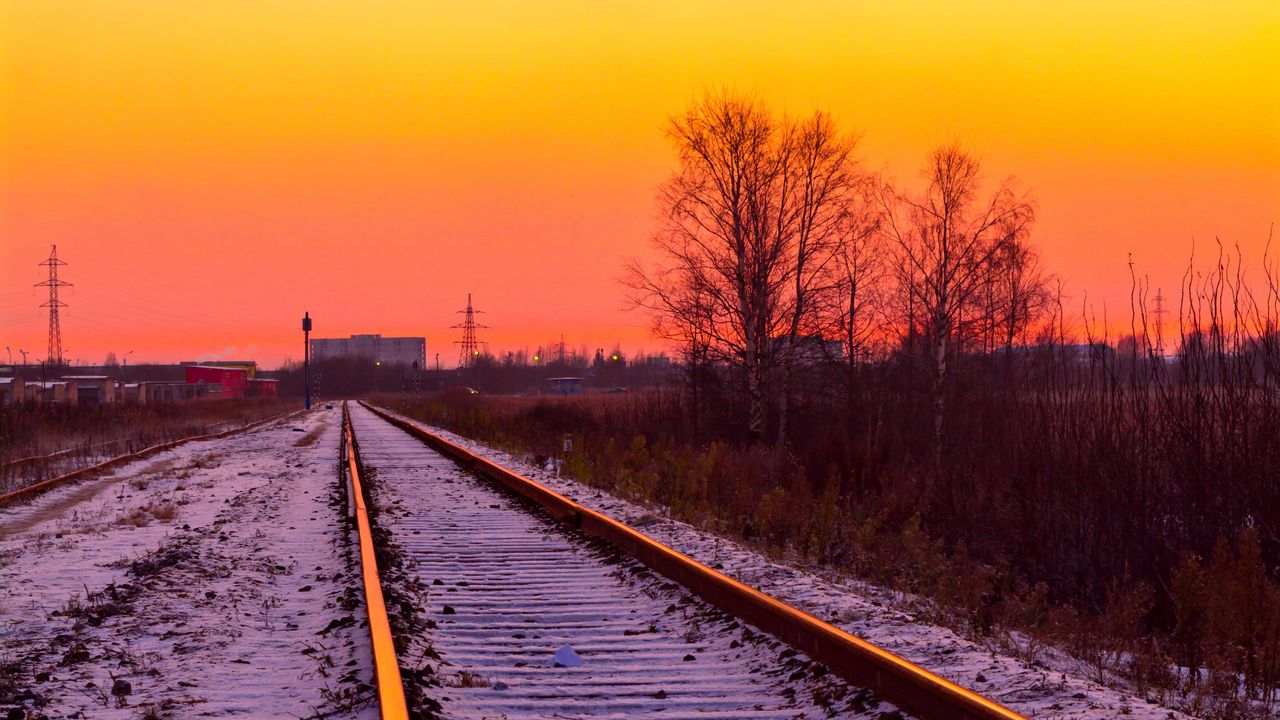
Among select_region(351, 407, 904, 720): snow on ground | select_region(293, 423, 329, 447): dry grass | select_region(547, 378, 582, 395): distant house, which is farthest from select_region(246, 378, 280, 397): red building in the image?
select_region(351, 407, 904, 720): snow on ground

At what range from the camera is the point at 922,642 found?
598cm

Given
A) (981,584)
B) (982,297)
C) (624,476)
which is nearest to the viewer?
(981,584)

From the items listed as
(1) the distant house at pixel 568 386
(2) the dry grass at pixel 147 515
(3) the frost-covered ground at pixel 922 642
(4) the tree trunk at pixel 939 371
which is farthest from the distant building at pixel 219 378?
(3) the frost-covered ground at pixel 922 642

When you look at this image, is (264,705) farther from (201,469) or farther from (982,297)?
(982,297)

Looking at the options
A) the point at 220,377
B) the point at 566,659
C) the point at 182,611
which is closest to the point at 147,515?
the point at 182,611

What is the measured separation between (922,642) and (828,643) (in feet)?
3.04

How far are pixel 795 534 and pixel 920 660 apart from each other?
18.7 feet

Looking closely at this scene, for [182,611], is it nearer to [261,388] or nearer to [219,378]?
[219,378]

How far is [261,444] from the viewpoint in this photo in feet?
109

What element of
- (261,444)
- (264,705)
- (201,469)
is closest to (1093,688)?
(264,705)

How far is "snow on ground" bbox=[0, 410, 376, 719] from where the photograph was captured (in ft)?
17.4

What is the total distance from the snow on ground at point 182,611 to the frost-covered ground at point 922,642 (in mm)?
2869

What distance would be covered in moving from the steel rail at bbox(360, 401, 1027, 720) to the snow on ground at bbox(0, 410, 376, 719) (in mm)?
2252

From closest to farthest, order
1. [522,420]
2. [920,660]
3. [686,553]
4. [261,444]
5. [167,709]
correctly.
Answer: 1. [167,709]
2. [920,660]
3. [686,553]
4. [261,444]
5. [522,420]
